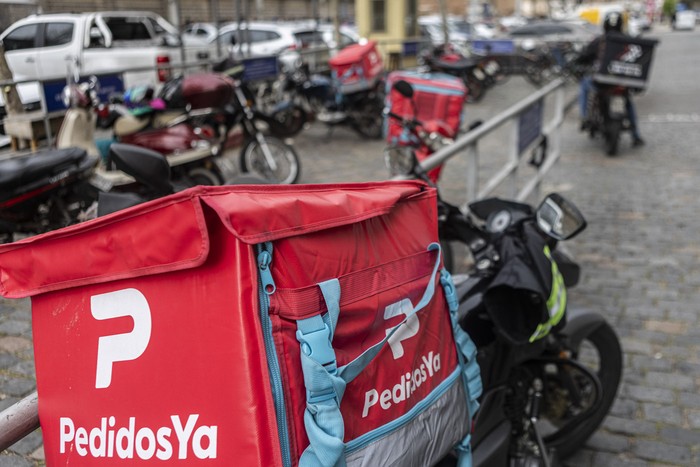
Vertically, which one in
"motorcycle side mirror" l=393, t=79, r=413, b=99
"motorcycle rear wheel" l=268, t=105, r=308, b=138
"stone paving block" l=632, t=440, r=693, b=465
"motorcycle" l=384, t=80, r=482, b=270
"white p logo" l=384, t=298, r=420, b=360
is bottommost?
"stone paving block" l=632, t=440, r=693, b=465

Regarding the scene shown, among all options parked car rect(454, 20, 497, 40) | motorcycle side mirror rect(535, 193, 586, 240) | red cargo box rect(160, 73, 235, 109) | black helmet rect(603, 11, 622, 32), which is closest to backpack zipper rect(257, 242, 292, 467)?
motorcycle side mirror rect(535, 193, 586, 240)

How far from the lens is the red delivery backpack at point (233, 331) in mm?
1199

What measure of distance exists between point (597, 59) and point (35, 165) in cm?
828

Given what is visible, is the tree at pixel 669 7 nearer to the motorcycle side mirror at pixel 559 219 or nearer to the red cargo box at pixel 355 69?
the red cargo box at pixel 355 69

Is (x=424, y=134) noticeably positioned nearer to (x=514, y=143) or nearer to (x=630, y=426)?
(x=514, y=143)

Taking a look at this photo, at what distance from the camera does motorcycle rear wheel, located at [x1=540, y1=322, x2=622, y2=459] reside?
2863 mm

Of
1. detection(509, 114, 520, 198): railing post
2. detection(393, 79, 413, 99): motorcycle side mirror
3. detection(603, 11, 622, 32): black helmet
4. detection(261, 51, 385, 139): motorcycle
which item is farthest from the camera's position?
detection(603, 11, 622, 32): black helmet

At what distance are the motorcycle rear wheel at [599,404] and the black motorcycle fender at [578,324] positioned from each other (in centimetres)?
3

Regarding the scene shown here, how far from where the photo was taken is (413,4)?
60.4 ft

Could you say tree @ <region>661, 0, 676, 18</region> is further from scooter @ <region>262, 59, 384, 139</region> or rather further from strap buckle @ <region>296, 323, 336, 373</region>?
strap buckle @ <region>296, 323, 336, 373</region>

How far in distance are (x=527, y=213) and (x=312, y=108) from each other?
343 inches

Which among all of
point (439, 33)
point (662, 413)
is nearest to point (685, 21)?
point (439, 33)

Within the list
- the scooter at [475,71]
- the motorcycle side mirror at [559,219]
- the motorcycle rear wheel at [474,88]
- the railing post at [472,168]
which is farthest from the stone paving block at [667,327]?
the motorcycle rear wheel at [474,88]

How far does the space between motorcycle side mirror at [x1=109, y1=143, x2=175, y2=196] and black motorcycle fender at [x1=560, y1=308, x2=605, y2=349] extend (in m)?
1.58
